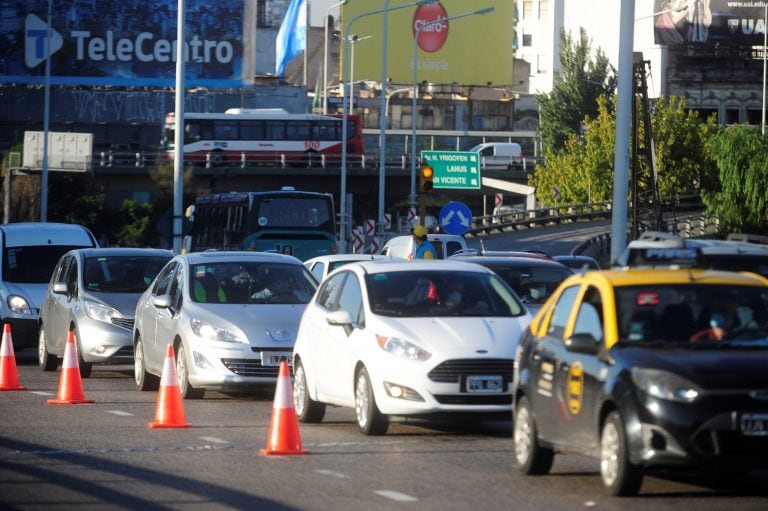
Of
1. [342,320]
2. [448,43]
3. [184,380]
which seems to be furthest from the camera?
[448,43]

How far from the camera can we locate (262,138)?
9431 cm

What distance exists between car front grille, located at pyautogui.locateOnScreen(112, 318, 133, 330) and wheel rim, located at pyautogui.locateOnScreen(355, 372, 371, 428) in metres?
7.32

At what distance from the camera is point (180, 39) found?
122 feet

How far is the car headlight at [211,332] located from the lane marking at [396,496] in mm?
6842

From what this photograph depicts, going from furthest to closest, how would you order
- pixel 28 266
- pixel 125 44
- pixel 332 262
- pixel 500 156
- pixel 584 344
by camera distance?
1. pixel 500 156
2. pixel 125 44
3. pixel 332 262
4. pixel 28 266
5. pixel 584 344

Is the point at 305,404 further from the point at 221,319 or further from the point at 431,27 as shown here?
the point at 431,27

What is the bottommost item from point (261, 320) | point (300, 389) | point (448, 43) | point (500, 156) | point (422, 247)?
point (300, 389)

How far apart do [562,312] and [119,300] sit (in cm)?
1106

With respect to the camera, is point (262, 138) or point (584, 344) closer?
point (584, 344)

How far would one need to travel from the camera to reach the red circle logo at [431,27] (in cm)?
11939

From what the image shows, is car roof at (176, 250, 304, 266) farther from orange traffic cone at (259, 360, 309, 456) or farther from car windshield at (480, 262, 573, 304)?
orange traffic cone at (259, 360, 309, 456)

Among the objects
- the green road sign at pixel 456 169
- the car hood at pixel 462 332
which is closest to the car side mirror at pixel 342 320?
the car hood at pixel 462 332

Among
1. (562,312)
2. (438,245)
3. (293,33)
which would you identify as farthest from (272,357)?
(293,33)

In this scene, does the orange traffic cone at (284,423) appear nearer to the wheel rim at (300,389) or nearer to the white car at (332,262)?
the wheel rim at (300,389)
